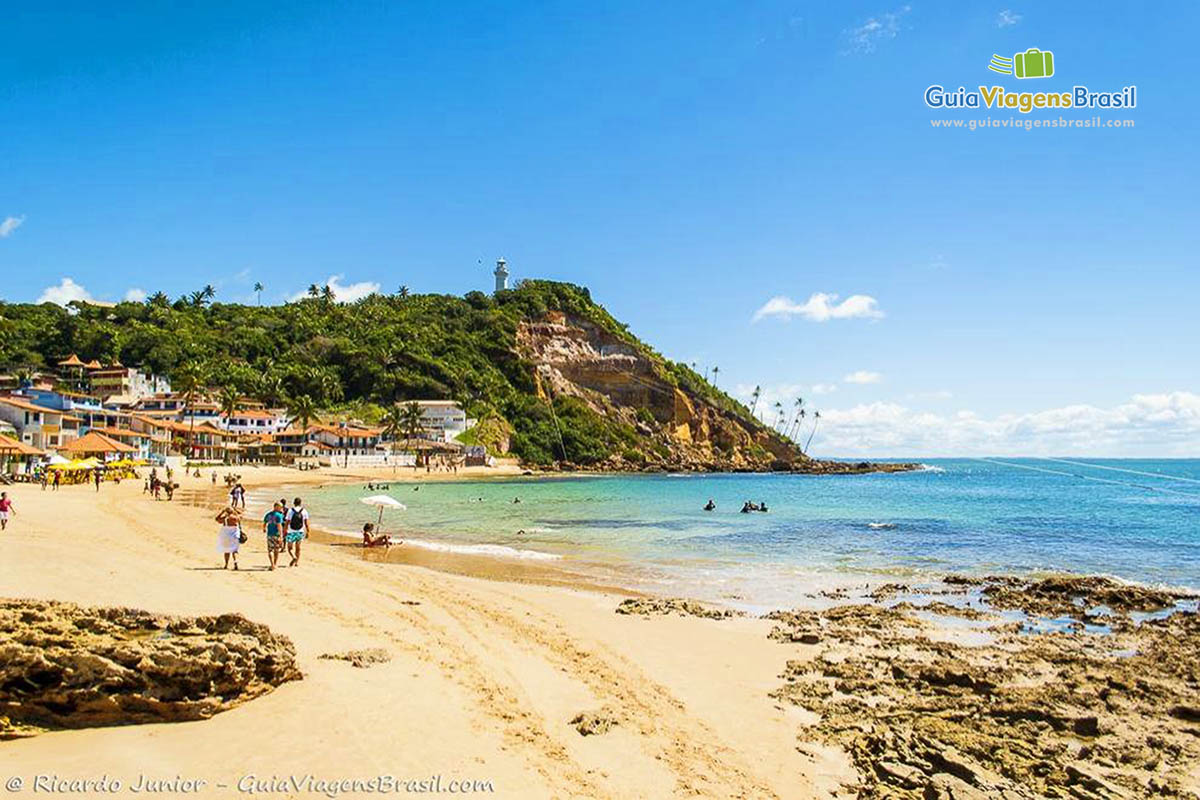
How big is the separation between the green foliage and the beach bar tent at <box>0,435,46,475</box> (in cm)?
4121

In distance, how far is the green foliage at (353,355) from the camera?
10231 centimetres

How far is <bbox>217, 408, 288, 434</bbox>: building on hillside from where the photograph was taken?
289ft

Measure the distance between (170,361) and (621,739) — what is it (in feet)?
377

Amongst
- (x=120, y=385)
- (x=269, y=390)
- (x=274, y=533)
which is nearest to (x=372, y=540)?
(x=274, y=533)

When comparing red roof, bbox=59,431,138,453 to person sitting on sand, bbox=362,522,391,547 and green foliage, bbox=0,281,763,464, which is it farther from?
green foliage, bbox=0,281,763,464

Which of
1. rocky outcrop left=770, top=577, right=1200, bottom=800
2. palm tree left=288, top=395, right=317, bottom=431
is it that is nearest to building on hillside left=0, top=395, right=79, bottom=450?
palm tree left=288, top=395, right=317, bottom=431

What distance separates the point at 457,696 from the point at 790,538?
75.8ft

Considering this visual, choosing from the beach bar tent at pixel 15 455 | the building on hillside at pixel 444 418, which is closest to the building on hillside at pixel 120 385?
the building on hillside at pixel 444 418

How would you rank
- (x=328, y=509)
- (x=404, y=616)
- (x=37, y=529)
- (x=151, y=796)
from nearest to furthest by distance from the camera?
(x=151, y=796) < (x=404, y=616) < (x=37, y=529) < (x=328, y=509)

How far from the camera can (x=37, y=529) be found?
21.0 m

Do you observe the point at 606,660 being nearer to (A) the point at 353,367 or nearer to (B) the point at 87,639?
(B) the point at 87,639

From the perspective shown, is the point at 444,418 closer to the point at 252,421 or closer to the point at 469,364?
the point at 469,364

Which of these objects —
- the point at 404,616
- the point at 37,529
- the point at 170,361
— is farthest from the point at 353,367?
the point at 404,616

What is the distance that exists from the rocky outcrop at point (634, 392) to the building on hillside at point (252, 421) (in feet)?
129
